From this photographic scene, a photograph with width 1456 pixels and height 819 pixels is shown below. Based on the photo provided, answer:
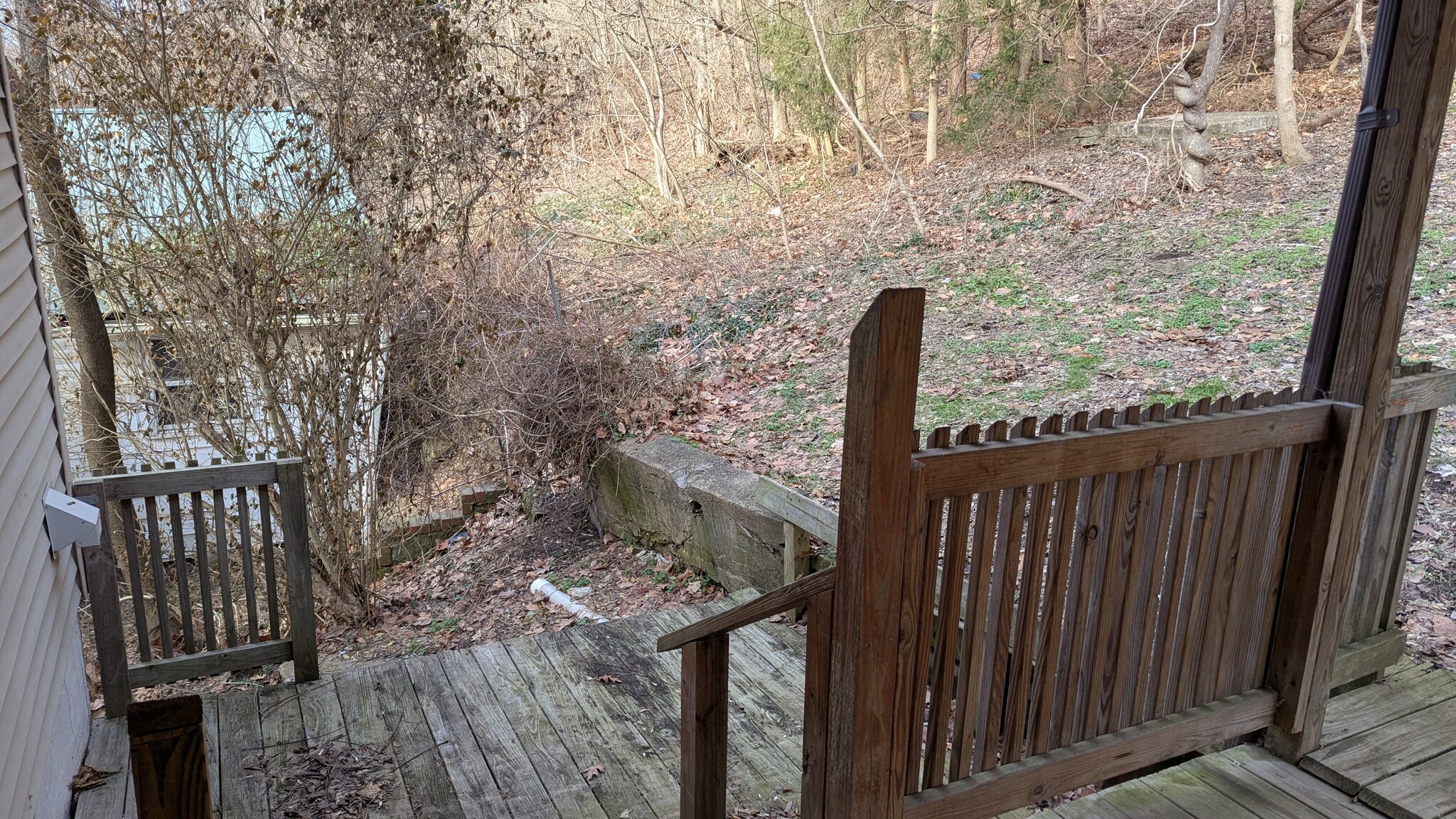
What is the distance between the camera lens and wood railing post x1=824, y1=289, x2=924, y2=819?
2.01 meters

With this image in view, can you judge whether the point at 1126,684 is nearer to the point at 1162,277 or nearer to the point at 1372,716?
the point at 1372,716

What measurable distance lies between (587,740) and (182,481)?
84.8 inches

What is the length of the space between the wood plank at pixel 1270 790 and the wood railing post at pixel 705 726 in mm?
1602

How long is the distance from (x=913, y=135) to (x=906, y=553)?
1339 centimetres

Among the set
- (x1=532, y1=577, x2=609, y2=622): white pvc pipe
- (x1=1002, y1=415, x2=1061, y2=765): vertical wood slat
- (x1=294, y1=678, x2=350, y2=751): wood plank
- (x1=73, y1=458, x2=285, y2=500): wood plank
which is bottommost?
(x1=532, y1=577, x2=609, y2=622): white pvc pipe

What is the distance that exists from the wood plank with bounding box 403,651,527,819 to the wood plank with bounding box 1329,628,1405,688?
2718 mm

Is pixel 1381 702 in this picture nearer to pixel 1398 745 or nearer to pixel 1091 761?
pixel 1398 745

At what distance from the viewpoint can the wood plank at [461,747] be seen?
3.58 metres

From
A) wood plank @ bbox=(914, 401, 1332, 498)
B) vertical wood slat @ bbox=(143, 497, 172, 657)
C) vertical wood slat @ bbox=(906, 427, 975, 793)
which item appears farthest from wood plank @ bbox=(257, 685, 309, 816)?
wood plank @ bbox=(914, 401, 1332, 498)

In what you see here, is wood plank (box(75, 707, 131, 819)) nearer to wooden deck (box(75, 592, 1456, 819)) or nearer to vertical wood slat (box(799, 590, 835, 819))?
wooden deck (box(75, 592, 1456, 819))

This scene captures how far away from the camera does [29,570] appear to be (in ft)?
10.6

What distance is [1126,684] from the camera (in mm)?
2736

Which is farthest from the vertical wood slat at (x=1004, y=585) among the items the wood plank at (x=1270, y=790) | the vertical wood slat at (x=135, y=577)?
the vertical wood slat at (x=135, y=577)

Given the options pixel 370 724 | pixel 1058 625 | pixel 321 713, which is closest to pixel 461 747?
pixel 370 724
